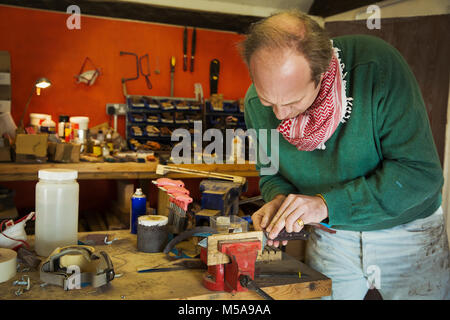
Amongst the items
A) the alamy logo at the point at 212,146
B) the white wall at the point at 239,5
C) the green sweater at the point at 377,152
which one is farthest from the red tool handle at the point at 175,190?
the white wall at the point at 239,5

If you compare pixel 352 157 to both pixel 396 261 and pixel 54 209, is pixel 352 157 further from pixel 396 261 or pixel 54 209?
pixel 54 209

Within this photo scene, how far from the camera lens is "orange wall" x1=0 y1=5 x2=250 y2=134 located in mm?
4215

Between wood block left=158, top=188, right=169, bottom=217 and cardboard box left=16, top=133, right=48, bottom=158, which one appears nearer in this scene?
wood block left=158, top=188, right=169, bottom=217

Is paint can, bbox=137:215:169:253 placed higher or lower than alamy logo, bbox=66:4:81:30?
lower

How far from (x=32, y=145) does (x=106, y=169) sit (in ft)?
2.00

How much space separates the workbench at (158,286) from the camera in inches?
44.8

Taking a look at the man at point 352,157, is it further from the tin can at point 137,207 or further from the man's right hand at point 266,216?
the tin can at point 137,207

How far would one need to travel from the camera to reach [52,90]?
434cm

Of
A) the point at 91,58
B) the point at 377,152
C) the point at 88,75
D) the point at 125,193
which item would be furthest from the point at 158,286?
the point at 91,58

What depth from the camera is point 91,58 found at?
14.7 ft

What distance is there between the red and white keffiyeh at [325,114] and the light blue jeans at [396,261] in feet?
1.27

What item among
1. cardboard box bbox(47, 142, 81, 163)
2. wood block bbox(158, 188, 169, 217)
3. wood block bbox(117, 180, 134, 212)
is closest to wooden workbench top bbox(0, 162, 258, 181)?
cardboard box bbox(47, 142, 81, 163)

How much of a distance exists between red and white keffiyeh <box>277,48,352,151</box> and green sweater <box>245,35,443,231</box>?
4 centimetres

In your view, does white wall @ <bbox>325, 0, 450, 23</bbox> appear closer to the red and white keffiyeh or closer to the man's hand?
the red and white keffiyeh
